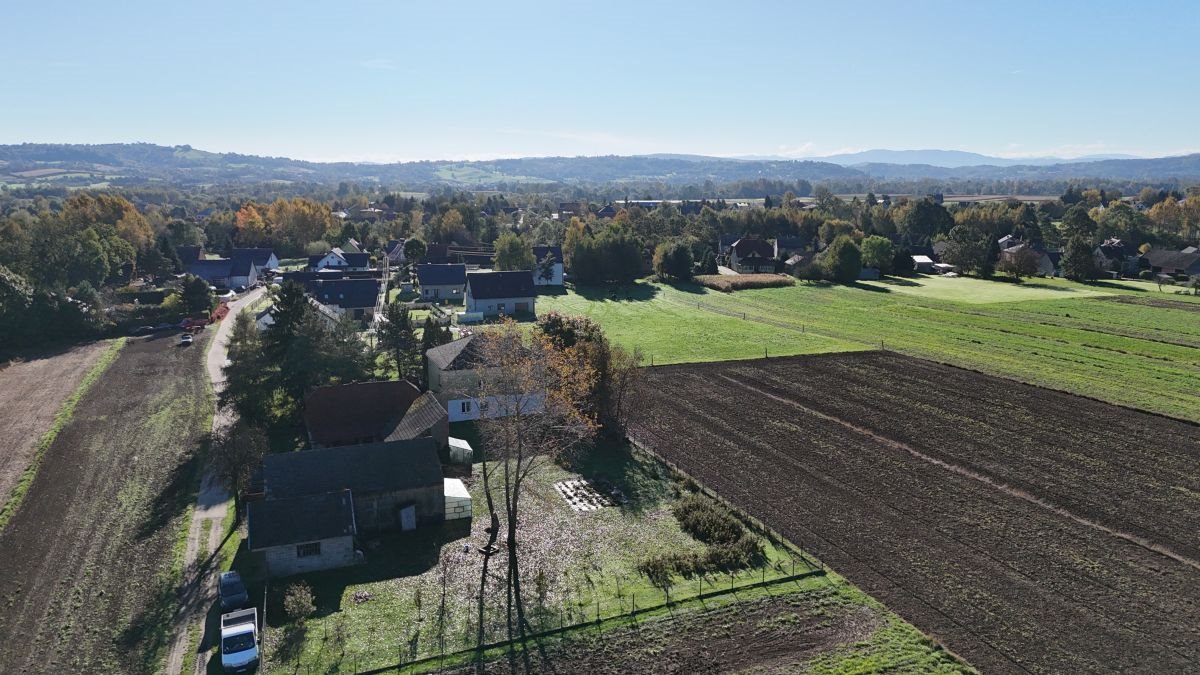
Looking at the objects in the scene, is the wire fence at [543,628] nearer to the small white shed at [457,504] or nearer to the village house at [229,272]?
the small white shed at [457,504]

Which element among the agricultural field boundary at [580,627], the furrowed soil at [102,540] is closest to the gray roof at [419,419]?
the furrowed soil at [102,540]

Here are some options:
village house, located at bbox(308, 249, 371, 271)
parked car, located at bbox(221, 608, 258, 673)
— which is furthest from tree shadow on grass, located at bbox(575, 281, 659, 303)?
parked car, located at bbox(221, 608, 258, 673)

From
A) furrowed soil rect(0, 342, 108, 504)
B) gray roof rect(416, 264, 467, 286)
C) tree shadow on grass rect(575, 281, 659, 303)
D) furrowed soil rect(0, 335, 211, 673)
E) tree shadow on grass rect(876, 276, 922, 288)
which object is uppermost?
gray roof rect(416, 264, 467, 286)

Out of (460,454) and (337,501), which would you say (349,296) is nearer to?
(460,454)

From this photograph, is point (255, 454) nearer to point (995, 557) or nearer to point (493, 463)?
point (493, 463)

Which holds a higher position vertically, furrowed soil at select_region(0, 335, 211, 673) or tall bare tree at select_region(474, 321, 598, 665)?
tall bare tree at select_region(474, 321, 598, 665)

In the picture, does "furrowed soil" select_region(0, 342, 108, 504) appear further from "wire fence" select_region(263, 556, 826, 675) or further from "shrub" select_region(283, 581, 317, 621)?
"wire fence" select_region(263, 556, 826, 675)

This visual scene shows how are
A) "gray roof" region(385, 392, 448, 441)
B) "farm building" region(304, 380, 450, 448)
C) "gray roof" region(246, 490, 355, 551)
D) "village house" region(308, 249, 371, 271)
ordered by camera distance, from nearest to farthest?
"gray roof" region(246, 490, 355, 551), "gray roof" region(385, 392, 448, 441), "farm building" region(304, 380, 450, 448), "village house" region(308, 249, 371, 271)

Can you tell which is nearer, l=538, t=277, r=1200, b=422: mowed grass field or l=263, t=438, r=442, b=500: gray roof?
l=263, t=438, r=442, b=500: gray roof

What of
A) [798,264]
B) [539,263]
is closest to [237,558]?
[539,263]
